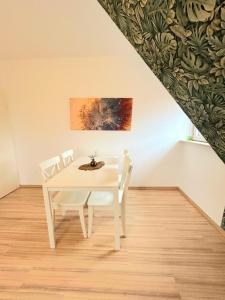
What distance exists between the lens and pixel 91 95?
3344 mm

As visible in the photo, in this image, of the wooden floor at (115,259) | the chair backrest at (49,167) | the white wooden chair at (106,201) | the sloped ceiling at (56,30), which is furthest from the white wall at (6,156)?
the white wooden chair at (106,201)

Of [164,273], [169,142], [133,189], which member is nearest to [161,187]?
[133,189]

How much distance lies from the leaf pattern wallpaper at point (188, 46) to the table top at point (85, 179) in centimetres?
126

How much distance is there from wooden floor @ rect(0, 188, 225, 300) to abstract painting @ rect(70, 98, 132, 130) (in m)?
1.60

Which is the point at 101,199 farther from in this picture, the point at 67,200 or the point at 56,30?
the point at 56,30

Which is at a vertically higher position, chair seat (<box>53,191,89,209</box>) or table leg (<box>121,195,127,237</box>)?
chair seat (<box>53,191,89,209</box>)

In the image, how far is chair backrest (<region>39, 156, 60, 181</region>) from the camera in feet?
6.86

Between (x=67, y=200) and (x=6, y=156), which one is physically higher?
(x=6, y=156)

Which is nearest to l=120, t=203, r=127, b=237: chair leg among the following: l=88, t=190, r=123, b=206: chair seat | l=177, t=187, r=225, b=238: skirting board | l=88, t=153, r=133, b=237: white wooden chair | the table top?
l=88, t=153, r=133, b=237: white wooden chair

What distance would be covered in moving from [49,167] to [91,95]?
163cm

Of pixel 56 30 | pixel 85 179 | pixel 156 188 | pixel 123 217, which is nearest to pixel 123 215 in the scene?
pixel 123 217

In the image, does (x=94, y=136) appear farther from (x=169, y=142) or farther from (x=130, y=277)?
(x=130, y=277)

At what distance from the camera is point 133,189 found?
3.58m

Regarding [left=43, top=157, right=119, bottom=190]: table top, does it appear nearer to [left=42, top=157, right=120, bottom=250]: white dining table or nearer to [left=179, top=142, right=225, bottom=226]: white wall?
[left=42, top=157, right=120, bottom=250]: white dining table
